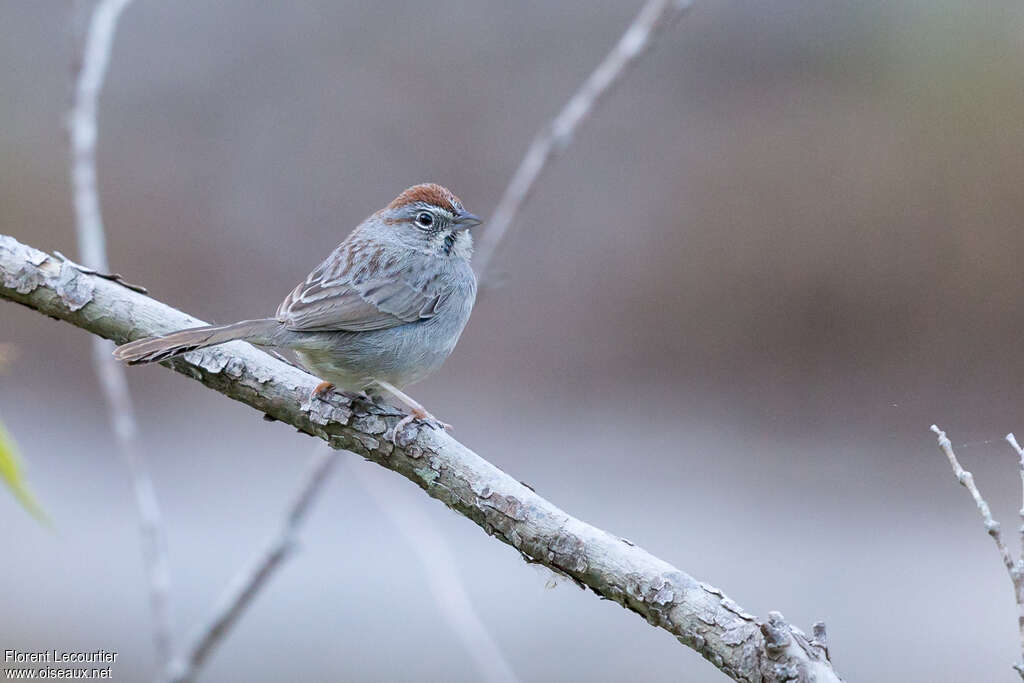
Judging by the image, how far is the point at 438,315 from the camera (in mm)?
4375

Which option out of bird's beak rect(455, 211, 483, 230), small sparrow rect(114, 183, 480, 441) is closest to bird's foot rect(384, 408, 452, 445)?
small sparrow rect(114, 183, 480, 441)

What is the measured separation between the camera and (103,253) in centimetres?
404

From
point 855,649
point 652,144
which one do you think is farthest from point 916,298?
point 855,649

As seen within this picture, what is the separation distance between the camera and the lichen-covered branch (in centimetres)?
278

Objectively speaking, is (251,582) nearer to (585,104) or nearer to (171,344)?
(171,344)

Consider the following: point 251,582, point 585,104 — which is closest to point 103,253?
point 251,582

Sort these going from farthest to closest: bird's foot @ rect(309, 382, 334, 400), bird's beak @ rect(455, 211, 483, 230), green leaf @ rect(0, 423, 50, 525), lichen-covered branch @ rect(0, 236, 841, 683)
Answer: bird's beak @ rect(455, 211, 483, 230) → bird's foot @ rect(309, 382, 334, 400) → lichen-covered branch @ rect(0, 236, 841, 683) → green leaf @ rect(0, 423, 50, 525)

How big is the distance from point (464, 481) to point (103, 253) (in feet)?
5.78

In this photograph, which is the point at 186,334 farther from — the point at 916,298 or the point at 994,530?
the point at 916,298

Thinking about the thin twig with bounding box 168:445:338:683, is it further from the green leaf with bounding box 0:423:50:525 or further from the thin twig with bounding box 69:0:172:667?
the green leaf with bounding box 0:423:50:525

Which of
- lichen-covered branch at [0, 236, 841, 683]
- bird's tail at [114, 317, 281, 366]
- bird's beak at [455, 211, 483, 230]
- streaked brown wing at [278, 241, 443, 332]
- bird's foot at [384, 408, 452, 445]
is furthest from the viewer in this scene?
bird's beak at [455, 211, 483, 230]

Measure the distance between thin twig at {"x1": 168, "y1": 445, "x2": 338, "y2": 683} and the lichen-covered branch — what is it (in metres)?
0.57

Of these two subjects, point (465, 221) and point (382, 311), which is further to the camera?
point (465, 221)

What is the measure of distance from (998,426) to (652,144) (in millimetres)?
5811
